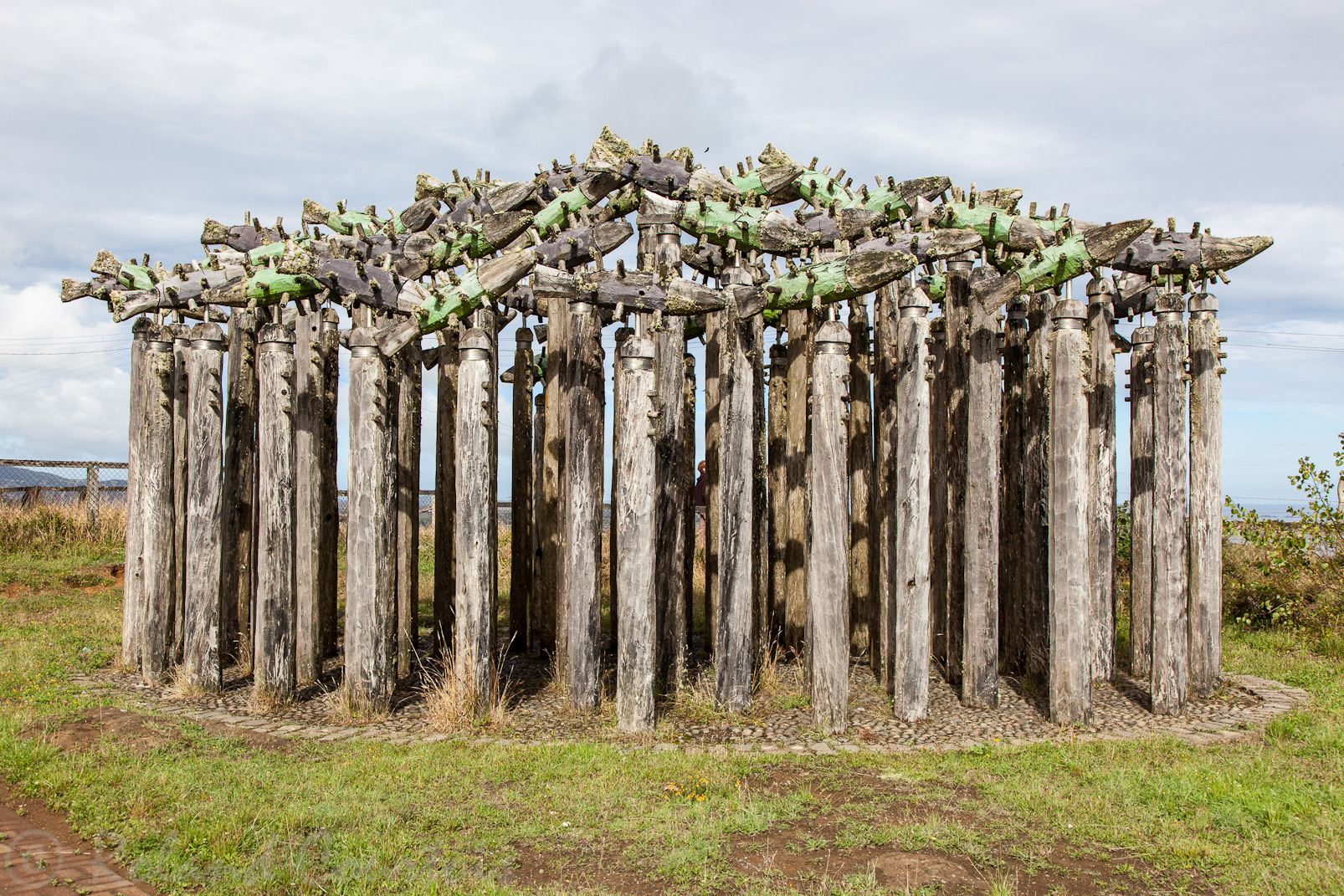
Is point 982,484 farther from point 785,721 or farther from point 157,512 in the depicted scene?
point 157,512

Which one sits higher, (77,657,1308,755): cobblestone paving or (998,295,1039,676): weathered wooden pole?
(998,295,1039,676): weathered wooden pole

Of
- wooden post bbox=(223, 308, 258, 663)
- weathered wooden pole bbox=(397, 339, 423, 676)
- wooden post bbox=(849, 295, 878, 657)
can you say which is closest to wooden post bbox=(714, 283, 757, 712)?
wooden post bbox=(849, 295, 878, 657)

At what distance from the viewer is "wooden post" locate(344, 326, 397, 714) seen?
22.9ft

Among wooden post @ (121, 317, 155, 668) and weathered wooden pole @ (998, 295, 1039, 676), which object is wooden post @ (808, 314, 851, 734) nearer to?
weathered wooden pole @ (998, 295, 1039, 676)

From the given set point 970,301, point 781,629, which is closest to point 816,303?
point 970,301

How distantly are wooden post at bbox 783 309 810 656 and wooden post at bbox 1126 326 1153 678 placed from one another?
2.87 metres

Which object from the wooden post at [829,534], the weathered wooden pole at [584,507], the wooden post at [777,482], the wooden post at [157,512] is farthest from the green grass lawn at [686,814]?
the wooden post at [777,482]

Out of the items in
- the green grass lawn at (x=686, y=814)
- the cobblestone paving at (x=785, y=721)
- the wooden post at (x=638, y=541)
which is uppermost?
the wooden post at (x=638, y=541)

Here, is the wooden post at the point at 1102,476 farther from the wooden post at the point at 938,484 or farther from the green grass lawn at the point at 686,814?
the green grass lawn at the point at 686,814

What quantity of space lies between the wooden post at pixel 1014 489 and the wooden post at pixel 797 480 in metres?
1.81

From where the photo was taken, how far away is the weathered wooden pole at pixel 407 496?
27.9ft

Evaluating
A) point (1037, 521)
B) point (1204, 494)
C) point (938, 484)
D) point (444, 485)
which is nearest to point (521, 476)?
point (444, 485)

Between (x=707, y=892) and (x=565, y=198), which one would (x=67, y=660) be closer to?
(x=565, y=198)

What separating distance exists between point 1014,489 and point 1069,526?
55.1 inches
